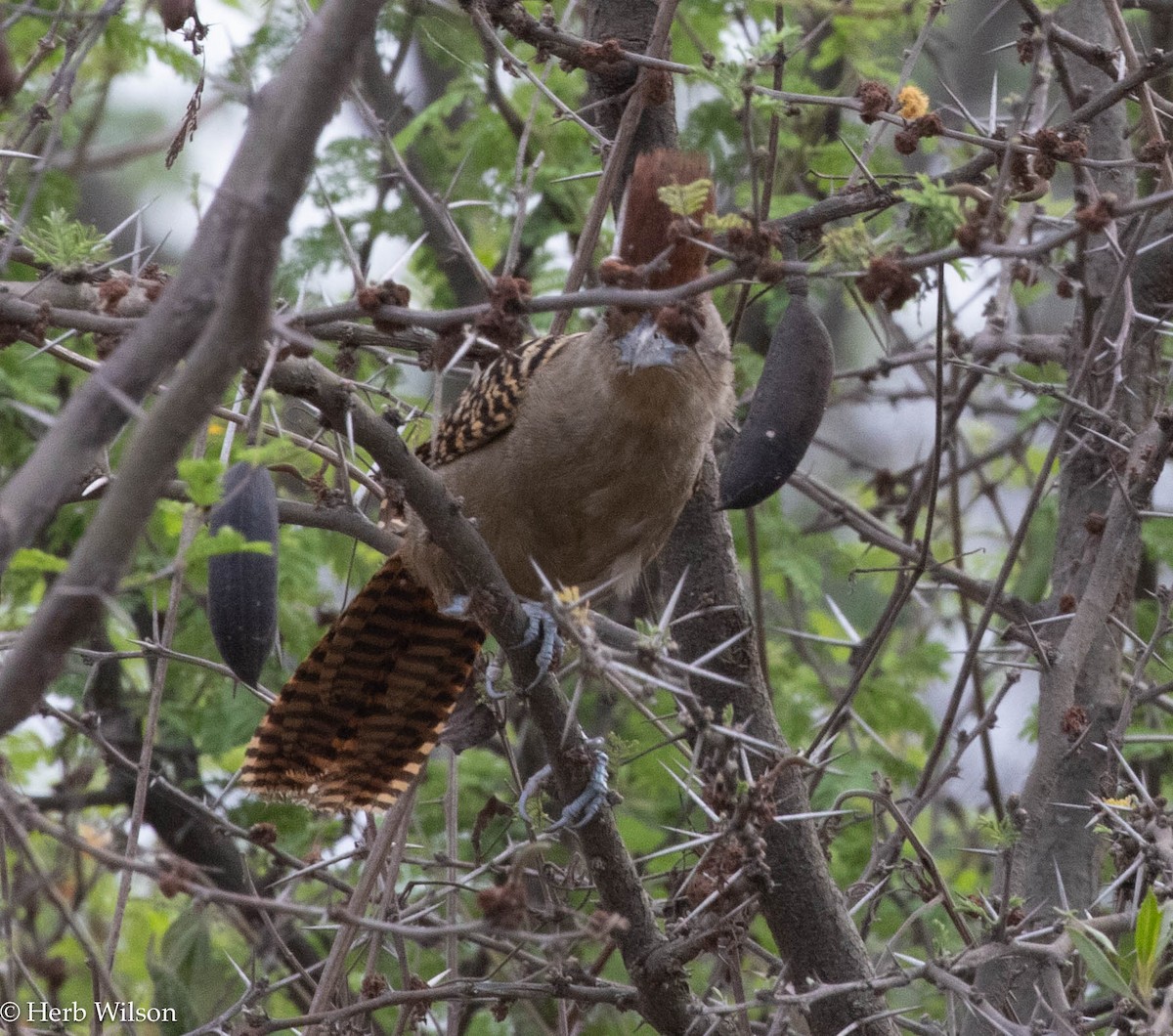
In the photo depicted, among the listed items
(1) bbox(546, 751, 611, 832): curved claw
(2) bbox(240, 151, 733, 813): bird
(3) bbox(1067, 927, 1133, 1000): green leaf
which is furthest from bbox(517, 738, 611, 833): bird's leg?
(3) bbox(1067, 927, 1133, 1000): green leaf

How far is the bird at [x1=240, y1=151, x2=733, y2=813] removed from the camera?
Answer: 3697mm

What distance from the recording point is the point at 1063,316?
398 inches

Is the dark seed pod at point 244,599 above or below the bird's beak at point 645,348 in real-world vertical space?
below

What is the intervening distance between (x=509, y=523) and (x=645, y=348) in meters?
0.65

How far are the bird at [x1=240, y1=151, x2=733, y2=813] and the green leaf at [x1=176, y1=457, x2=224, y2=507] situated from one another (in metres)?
1.46

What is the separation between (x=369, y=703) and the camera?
13.8 feet

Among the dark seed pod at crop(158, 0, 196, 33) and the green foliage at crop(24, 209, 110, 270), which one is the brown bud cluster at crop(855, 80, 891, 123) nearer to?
the dark seed pod at crop(158, 0, 196, 33)

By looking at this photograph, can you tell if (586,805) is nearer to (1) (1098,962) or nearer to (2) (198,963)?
(1) (1098,962)

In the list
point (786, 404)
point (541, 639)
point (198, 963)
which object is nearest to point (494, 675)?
point (541, 639)

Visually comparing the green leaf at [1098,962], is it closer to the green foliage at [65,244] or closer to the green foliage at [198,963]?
the green foliage at [65,244]

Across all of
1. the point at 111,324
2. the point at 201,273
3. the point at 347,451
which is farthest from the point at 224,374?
the point at 347,451

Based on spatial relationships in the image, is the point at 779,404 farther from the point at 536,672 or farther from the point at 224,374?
the point at 224,374

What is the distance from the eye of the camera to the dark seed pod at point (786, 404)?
2.64m

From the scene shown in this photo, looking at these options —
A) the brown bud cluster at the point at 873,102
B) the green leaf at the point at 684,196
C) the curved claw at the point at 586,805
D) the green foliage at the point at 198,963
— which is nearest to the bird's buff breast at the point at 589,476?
the curved claw at the point at 586,805
